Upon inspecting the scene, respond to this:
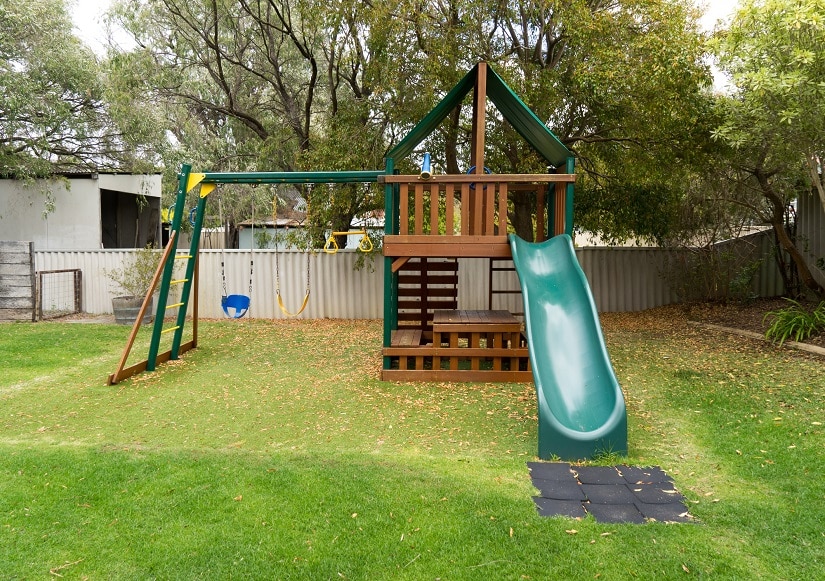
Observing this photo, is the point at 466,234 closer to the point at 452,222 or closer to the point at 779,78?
the point at 452,222

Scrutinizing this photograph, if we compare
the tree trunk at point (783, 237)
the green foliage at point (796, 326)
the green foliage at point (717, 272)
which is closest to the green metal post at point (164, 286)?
the green foliage at point (796, 326)

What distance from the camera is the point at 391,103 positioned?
10203 millimetres

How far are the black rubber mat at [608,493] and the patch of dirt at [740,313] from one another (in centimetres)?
588

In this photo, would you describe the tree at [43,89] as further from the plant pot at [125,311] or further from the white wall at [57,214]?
the plant pot at [125,311]

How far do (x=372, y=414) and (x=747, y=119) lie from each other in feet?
20.5

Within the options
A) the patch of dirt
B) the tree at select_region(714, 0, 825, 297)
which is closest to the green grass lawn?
the patch of dirt

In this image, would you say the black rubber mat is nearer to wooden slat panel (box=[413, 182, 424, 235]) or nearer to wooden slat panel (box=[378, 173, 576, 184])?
wooden slat panel (box=[413, 182, 424, 235])

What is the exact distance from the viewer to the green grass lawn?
3010mm

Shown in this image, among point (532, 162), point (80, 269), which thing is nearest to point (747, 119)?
point (532, 162)

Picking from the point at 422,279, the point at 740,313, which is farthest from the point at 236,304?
the point at 740,313

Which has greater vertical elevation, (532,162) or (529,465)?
(532,162)

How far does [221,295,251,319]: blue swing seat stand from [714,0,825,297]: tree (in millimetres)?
8292

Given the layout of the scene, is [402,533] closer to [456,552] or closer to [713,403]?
[456,552]

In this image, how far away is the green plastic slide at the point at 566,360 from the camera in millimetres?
4398
